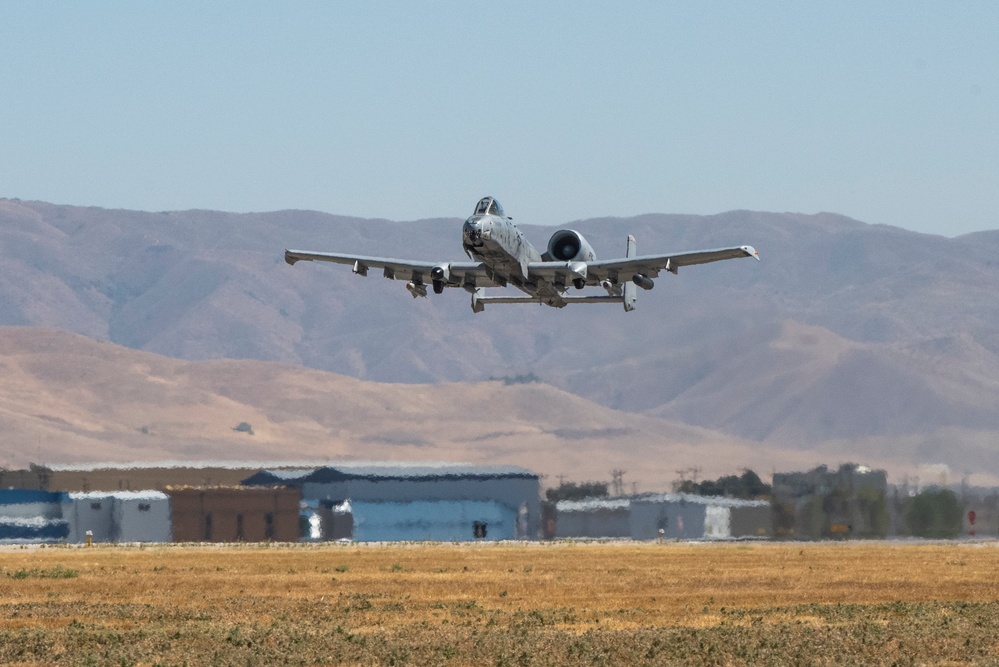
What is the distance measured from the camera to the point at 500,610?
46656 millimetres

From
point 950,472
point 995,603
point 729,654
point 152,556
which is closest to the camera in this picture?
point 729,654

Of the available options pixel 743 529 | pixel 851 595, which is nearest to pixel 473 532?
pixel 743 529

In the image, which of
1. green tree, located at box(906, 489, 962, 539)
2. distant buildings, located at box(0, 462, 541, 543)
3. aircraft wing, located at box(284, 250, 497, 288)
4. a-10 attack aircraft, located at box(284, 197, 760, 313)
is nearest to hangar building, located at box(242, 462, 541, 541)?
distant buildings, located at box(0, 462, 541, 543)

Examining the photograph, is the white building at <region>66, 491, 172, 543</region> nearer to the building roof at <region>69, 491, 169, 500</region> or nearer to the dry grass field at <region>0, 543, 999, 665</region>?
the building roof at <region>69, 491, 169, 500</region>

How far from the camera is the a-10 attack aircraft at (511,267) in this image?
59.0 meters

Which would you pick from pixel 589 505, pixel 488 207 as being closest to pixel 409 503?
pixel 589 505

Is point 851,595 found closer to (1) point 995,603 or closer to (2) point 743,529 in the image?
(1) point 995,603

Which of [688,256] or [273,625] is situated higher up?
[688,256]

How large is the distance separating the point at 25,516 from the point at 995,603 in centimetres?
9516

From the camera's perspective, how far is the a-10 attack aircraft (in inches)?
2324

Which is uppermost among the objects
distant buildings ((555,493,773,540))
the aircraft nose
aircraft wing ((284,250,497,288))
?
the aircraft nose

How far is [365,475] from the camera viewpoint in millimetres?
131625

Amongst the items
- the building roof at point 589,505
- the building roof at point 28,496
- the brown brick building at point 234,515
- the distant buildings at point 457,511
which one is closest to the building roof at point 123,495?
the distant buildings at point 457,511

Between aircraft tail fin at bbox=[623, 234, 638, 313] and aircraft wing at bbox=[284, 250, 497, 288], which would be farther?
aircraft tail fin at bbox=[623, 234, 638, 313]
